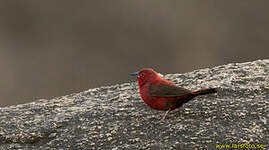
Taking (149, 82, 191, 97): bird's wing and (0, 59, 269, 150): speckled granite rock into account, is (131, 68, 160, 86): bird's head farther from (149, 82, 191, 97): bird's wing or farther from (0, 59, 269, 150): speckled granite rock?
(0, 59, 269, 150): speckled granite rock

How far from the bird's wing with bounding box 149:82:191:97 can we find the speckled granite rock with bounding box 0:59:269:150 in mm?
263

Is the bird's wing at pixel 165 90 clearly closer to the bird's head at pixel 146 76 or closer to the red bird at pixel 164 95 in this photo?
the red bird at pixel 164 95

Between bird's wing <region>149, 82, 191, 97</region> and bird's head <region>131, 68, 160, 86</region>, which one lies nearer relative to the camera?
bird's wing <region>149, 82, 191, 97</region>

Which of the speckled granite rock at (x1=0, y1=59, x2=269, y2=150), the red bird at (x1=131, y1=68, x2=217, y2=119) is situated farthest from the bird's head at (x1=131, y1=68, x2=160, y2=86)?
the speckled granite rock at (x1=0, y1=59, x2=269, y2=150)

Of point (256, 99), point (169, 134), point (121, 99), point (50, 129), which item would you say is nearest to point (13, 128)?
point (50, 129)

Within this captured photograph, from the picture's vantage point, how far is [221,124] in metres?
3.75

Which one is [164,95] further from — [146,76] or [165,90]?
[146,76]

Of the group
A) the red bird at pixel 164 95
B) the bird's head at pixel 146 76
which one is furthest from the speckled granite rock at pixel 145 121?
the bird's head at pixel 146 76

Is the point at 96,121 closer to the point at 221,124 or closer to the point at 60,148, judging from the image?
the point at 60,148

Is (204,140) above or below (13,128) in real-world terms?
below

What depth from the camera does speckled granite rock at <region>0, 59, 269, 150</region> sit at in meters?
3.62

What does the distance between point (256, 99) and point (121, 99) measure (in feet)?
4.23

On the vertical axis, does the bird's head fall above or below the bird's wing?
above

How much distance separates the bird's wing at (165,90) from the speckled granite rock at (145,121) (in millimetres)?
263
